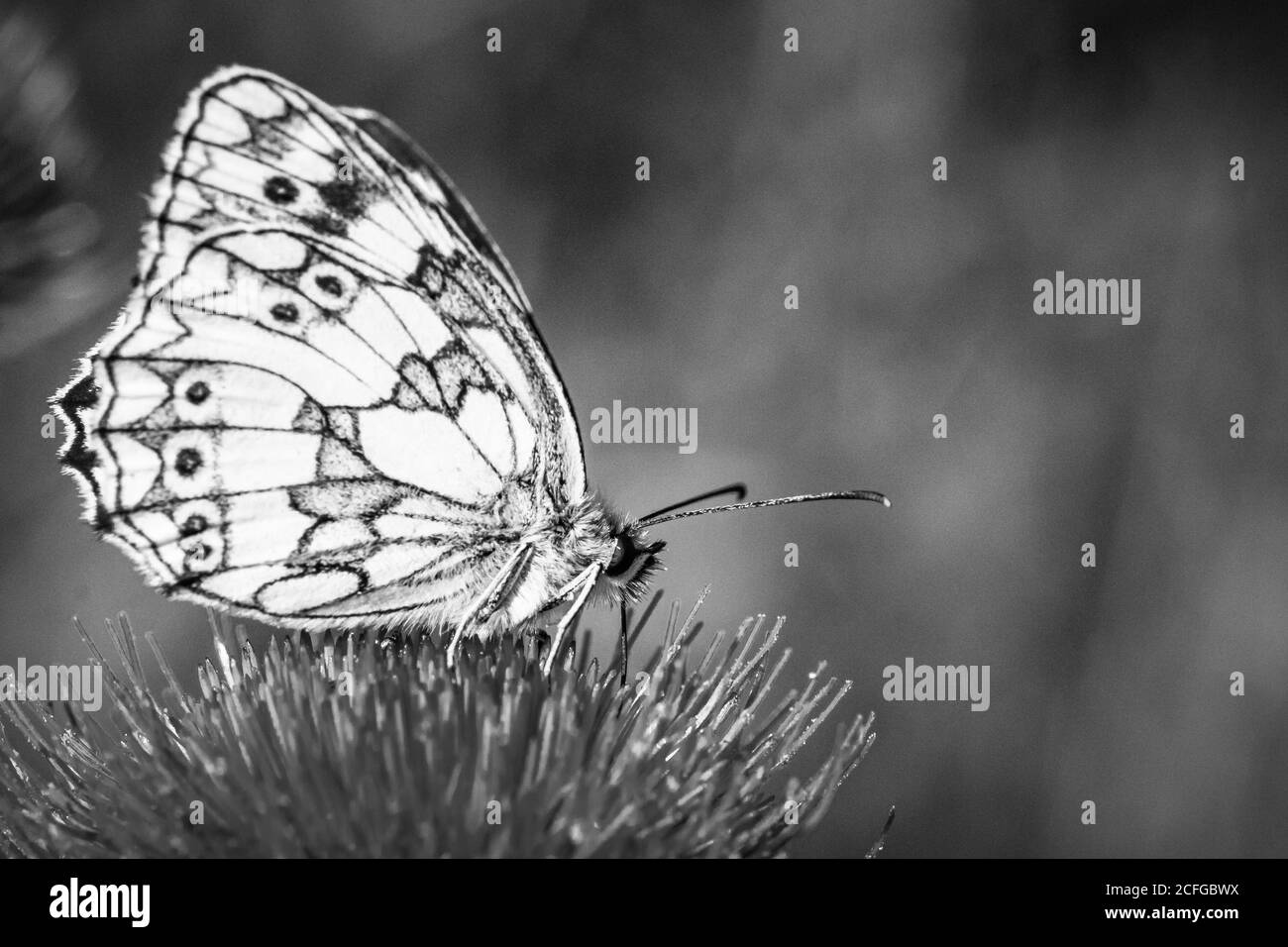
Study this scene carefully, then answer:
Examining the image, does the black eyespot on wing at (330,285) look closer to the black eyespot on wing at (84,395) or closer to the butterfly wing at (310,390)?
the butterfly wing at (310,390)

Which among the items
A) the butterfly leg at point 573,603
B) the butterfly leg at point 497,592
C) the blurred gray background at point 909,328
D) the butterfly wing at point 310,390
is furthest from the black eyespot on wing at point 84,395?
the blurred gray background at point 909,328

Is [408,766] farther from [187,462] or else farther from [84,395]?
[84,395]

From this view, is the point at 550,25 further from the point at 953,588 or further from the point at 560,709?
the point at 560,709

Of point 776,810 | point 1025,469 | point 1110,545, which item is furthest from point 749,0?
point 776,810

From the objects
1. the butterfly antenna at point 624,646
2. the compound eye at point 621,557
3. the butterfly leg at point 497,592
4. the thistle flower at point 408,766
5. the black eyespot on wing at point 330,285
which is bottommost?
the thistle flower at point 408,766
